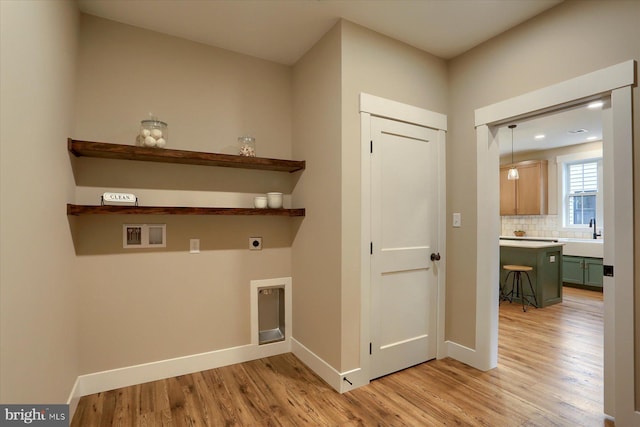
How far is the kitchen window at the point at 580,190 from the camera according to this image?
6.13 m

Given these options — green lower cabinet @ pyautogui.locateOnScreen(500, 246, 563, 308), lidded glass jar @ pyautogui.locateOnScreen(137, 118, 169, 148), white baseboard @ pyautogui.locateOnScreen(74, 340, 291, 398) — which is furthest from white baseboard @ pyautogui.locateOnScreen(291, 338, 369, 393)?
green lower cabinet @ pyautogui.locateOnScreen(500, 246, 563, 308)

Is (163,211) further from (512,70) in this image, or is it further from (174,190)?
(512,70)

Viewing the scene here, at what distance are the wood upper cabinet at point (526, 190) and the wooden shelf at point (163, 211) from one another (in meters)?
6.16

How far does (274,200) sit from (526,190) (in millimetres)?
6421

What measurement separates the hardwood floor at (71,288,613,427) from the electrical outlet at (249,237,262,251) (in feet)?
3.32

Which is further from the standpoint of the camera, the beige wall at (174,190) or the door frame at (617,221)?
the beige wall at (174,190)

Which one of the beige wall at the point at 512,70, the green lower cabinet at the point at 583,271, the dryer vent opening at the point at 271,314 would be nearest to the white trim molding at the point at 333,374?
the dryer vent opening at the point at 271,314

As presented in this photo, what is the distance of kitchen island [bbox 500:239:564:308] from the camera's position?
4.72 metres

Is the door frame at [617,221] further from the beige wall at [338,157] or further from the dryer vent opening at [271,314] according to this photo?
the dryer vent opening at [271,314]

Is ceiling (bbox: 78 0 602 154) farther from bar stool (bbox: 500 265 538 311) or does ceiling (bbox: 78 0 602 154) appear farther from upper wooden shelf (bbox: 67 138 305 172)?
bar stool (bbox: 500 265 538 311)

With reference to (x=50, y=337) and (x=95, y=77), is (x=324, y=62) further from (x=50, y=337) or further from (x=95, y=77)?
(x=50, y=337)

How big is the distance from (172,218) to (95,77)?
3.82 ft

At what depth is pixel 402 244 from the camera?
8.73 feet

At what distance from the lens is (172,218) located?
256 centimetres
